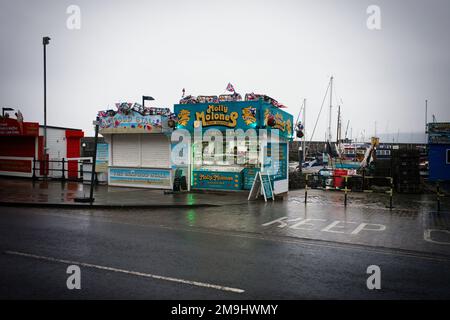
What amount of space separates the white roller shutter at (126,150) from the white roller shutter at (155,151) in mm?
424

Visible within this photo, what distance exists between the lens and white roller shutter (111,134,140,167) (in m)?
21.3

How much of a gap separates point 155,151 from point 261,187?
7.00 m

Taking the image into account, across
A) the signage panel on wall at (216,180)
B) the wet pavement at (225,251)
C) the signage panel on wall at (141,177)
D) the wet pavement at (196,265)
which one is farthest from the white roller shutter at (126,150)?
the wet pavement at (196,265)

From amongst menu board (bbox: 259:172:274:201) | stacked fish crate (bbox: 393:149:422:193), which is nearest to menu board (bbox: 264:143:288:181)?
menu board (bbox: 259:172:274:201)

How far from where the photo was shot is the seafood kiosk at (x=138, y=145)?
2008 cm

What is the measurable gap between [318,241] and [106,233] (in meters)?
5.29

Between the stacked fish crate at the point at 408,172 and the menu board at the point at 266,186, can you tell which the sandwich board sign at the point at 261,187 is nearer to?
the menu board at the point at 266,186

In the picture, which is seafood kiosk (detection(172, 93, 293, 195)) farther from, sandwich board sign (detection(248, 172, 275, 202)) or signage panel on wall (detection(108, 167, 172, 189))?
signage panel on wall (detection(108, 167, 172, 189))

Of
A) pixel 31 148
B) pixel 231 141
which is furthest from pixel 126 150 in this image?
pixel 31 148

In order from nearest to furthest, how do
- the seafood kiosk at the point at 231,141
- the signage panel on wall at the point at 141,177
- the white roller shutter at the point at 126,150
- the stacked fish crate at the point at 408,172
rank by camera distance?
the seafood kiosk at the point at 231,141, the signage panel on wall at the point at 141,177, the stacked fish crate at the point at 408,172, the white roller shutter at the point at 126,150

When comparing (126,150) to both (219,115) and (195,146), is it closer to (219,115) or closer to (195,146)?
(195,146)

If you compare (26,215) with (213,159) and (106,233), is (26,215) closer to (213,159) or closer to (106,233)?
(106,233)

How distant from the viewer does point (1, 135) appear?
2598cm

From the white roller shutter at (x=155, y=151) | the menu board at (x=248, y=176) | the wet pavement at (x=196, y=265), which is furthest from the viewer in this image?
the white roller shutter at (x=155, y=151)
